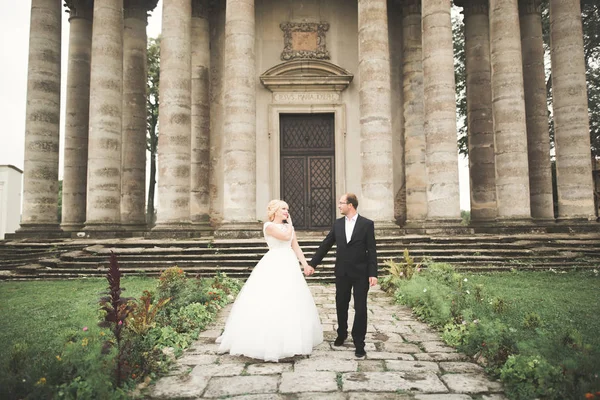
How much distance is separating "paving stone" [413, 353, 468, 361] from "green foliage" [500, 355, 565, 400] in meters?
0.86

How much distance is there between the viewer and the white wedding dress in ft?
16.0

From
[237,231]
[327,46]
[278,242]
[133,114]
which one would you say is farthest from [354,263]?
[133,114]

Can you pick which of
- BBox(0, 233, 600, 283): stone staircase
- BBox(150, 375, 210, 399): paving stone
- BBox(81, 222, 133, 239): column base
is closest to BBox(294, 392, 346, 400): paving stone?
BBox(150, 375, 210, 399): paving stone

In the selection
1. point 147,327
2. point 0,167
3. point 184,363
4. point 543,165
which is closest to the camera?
point 184,363

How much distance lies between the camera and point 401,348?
541 centimetres

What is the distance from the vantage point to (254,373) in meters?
4.50

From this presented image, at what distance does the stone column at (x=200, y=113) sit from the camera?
17562 mm

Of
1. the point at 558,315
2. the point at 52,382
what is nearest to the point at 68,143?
the point at 52,382

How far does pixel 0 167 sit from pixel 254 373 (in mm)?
23630

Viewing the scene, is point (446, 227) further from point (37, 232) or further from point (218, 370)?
point (37, 232)

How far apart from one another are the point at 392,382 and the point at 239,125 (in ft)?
36.6

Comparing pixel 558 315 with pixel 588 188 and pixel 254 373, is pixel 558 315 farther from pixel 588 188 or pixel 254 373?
pixel 588 188

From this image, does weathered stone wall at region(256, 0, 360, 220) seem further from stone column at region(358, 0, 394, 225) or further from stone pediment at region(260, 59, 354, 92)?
stone column at region(358, 0, 394, 225)

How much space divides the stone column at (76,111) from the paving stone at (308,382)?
16367mm
